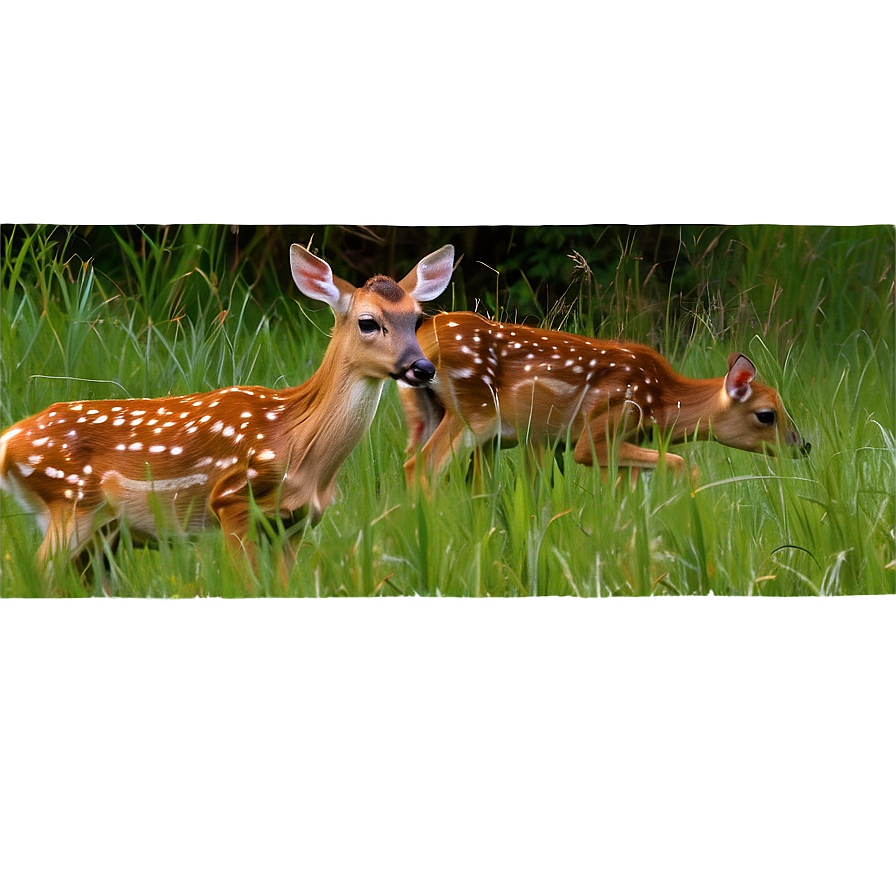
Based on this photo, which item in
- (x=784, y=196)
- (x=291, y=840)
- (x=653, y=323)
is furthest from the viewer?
(x=653, y=323)

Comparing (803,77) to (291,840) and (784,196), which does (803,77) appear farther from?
(291,840)

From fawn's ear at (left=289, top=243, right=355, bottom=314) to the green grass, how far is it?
3cm

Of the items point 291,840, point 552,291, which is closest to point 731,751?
point 291,840

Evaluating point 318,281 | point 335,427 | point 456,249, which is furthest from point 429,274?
point 335,427

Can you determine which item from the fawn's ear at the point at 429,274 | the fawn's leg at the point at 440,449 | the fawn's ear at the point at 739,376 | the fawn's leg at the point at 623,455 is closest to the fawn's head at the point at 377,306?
the fawn's ear at the point at 429,274

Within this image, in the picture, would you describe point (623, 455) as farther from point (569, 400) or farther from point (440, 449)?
point (440, 449)

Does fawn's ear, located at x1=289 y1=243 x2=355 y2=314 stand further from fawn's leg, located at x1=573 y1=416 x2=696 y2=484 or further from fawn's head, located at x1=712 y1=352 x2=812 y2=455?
fawn's head, located at x1=712 y1=352 x2=812 y2=455

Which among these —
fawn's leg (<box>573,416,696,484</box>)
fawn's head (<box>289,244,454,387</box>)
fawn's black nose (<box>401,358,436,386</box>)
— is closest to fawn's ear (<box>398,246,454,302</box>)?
fawn's head (<box>289,244,454,387</box>)

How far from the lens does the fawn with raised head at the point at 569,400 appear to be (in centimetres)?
144

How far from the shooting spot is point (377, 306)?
1.40 metres

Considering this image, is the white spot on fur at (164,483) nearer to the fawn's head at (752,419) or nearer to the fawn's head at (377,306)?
the fawn's head at (377,306)

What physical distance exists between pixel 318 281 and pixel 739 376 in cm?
65

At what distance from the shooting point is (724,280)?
4.72 feet

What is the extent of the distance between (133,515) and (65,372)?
24cm
